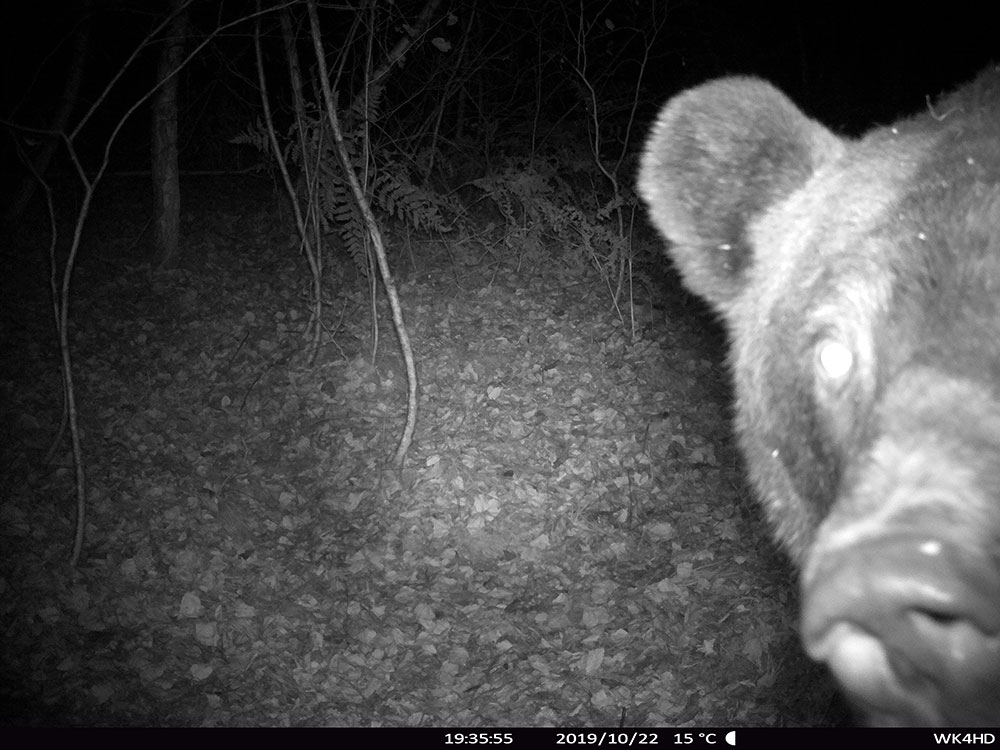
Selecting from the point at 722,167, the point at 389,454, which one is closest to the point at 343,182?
the point at 389,454

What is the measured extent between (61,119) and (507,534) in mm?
6849

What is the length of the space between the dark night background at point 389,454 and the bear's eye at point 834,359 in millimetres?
2939

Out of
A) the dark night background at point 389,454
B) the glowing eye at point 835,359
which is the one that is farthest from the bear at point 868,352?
the dark night background at point 389,454

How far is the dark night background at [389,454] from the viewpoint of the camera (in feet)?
14.1

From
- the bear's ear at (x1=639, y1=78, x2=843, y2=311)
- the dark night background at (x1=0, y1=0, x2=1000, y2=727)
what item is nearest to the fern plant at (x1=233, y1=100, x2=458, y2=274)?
the dark night background at (x1=0, y1=0, x2=1000, y2=727)

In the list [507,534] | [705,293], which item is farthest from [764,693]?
[705,293]

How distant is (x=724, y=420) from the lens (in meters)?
6.78

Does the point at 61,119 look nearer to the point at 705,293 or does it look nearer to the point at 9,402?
the point at 9,402

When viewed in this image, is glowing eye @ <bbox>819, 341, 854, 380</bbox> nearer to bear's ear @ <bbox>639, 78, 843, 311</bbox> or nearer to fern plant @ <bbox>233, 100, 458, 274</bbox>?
bear's ear @ <bbox>639, 78, 843, 311</bbox>

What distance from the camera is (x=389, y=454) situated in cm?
625

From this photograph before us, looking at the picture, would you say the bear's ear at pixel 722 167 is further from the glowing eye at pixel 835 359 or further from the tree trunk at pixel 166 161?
the tree trunk at pixel 166 161

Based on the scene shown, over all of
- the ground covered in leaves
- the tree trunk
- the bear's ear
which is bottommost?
the ground covered in leaves

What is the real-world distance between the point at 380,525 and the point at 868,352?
4493mm

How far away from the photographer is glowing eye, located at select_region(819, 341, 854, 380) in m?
2.13
